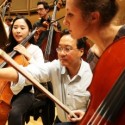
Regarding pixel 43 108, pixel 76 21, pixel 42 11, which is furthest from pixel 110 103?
pixel 42 11

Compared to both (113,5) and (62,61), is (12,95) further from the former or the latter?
(113,5)

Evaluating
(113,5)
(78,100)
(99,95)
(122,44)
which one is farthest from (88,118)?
(78,100)

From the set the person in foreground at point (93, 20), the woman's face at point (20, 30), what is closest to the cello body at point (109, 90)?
the person in foreground at point (93, 20)

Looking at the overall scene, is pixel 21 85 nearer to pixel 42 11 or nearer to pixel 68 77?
pixel 68 77

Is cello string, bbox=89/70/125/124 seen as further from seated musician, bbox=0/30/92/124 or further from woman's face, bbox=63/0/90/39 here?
seated musician, bbox=0/30/92/124

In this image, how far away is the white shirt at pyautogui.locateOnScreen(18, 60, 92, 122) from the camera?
1.35m

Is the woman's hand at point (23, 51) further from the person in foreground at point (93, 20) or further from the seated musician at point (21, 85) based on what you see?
the person in foreground at point (93, 20)

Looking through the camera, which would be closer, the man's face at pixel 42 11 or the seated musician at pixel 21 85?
the seated musician at pixel 21 85

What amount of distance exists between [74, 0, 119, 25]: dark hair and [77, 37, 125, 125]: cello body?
6.7 inches

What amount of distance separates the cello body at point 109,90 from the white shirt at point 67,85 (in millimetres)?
505

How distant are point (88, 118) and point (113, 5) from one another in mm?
412

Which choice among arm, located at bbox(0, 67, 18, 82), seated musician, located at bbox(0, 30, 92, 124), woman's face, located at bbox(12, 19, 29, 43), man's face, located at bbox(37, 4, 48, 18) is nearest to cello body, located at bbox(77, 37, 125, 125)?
arm, located at bbox(0, 67, 18, 82)

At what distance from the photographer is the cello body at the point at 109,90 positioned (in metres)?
0.72

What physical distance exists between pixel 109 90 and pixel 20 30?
4.58 feet
